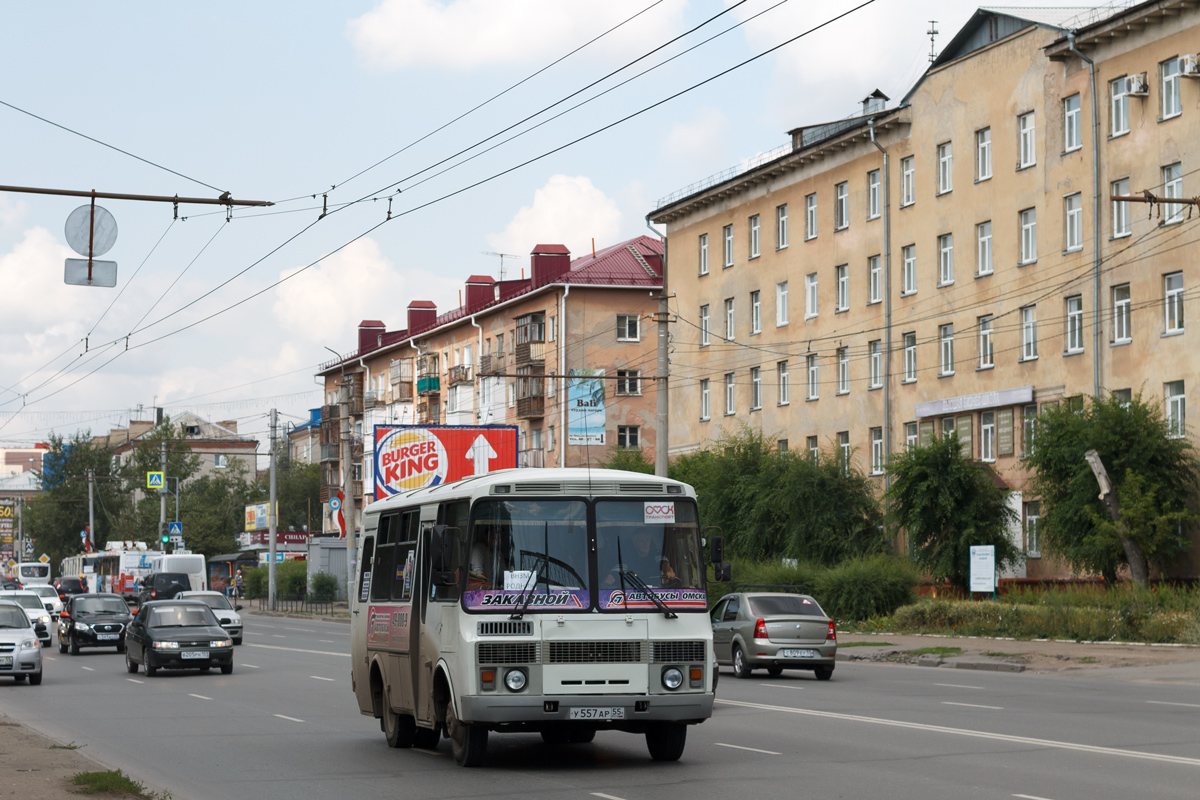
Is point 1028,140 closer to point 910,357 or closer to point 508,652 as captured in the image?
point 910,357

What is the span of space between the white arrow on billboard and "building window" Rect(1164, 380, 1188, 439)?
22.8 m

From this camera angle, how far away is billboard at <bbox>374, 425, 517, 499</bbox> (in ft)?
173

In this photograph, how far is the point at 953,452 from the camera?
148 ft

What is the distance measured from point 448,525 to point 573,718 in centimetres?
207

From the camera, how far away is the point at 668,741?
554 inches

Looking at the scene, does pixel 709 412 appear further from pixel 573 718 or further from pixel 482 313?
pixel 573 718

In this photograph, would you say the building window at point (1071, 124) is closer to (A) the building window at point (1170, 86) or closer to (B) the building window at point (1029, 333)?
(A) the building window at point (1170, 86)

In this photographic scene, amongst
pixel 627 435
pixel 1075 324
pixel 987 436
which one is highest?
pixel 1075 324

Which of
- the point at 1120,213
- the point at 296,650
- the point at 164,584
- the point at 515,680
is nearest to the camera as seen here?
the point at 515,680

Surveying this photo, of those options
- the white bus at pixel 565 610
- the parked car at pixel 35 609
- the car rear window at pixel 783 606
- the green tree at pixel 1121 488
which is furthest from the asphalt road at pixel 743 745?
the parked car at pixel 35 609

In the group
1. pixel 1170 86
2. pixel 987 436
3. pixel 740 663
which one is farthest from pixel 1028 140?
pixel 740 663

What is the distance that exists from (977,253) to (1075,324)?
4.99 m

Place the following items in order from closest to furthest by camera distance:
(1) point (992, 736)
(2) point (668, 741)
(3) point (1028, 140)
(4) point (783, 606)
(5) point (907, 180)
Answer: (2) point (668, 741)
(1) point (992, 736)
(4) point (783, 606)
(3) point (1028, 140)
(5) point (907, 180)

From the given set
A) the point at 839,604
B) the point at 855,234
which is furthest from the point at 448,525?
the point at 855,234
